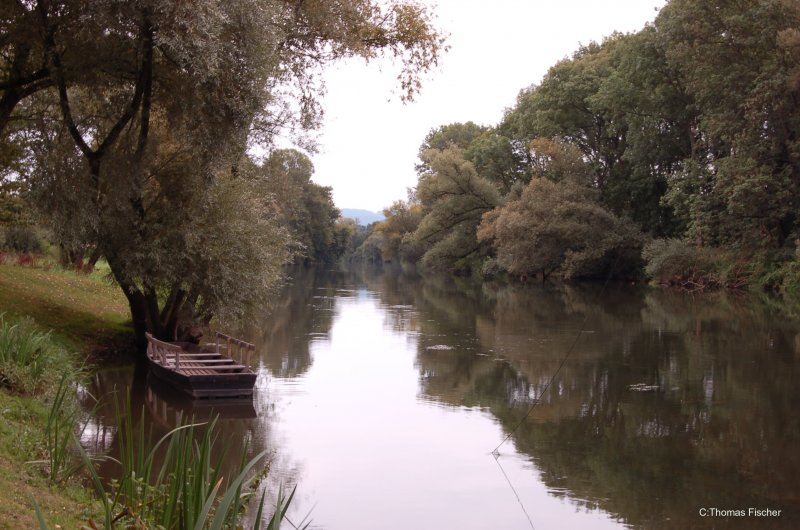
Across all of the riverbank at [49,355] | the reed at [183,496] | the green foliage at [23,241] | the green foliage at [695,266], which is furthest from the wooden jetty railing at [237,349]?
the green foliage at [695,266]

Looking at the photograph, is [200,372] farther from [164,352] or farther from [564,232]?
[564,232]

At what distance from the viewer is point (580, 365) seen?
19.5 meters

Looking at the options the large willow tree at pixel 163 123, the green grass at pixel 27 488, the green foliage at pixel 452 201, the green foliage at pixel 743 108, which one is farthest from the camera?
the green foliage at pixel 452 201

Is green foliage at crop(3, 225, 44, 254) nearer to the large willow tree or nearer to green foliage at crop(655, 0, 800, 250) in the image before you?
the large willow tree

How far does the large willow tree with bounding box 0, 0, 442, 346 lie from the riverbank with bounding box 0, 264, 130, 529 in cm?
154

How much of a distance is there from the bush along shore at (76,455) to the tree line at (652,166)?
32.4 meters

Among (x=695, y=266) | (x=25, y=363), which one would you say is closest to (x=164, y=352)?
(x=25, y=363)

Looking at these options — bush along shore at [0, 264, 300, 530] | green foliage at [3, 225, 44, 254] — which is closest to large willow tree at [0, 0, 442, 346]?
bush along shore at [0, 264, 300, 530]

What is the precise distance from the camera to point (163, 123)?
1806 cm

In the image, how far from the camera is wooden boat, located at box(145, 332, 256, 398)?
15.0 m

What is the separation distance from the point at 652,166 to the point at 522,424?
4433cm

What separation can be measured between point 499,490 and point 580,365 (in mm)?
9814

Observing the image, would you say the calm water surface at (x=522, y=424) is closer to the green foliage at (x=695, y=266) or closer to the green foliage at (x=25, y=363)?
the green foliage at (x=25, y=363)

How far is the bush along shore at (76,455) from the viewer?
5.11 m
